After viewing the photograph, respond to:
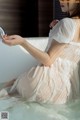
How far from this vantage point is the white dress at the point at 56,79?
1234mm

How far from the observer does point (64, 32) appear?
1.22 m

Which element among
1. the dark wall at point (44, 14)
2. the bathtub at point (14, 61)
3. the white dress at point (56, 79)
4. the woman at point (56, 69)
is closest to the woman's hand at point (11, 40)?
the woman at point (56, 69)

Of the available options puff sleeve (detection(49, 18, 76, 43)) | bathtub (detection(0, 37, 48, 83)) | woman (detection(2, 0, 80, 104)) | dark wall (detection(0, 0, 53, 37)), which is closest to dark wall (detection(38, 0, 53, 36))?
dark wall (detection(0, 0, 53, 37))

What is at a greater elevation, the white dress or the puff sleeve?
the puff sleeve

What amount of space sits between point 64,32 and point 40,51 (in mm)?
124

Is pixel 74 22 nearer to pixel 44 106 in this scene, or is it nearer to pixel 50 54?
pixel 50 54

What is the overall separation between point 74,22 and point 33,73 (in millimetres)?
268

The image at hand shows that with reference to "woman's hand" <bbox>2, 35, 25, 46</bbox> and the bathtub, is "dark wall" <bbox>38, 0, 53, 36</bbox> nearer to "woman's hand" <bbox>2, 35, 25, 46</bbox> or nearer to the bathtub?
the bathtub

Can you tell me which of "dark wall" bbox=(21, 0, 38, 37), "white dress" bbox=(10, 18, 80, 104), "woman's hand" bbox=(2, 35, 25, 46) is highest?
"woman's hand" bbox=(2, 35, 25, 46)

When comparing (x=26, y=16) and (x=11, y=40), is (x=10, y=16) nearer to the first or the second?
(x=26, y=16)

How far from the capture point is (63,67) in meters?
1.31

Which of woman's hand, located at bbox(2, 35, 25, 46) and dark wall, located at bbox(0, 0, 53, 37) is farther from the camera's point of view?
dark wall, located at bbox(0, 0, 53, 37)

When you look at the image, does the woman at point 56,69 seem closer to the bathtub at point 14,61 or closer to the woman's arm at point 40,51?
the woman's arm at point 40,51

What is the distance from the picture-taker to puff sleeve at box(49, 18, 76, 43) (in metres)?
1.21
